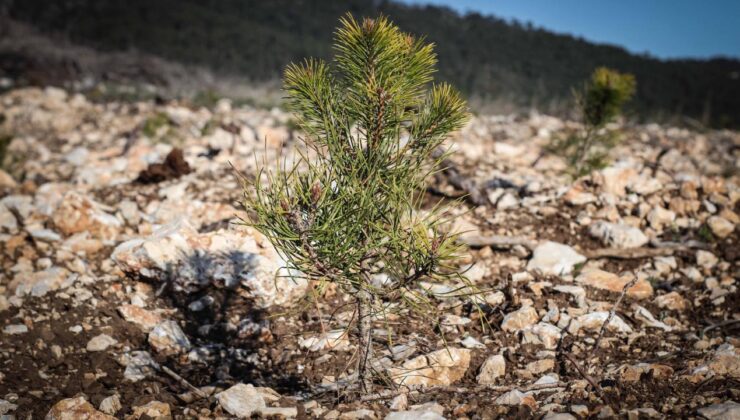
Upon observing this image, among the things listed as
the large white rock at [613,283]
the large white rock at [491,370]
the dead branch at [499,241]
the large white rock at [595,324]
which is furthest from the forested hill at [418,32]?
the large white rock at [491,370]

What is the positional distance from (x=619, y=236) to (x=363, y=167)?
120 inches

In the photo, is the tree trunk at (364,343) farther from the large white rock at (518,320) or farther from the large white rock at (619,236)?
the large white rock at (619,236)

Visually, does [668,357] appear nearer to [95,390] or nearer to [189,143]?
[95,390]

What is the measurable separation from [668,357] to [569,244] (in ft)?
5.58

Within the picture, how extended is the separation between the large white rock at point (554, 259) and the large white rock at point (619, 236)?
430 millimetres

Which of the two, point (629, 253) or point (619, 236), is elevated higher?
point (619, 236)

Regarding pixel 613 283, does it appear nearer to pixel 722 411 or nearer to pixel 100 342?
pixel 722 411

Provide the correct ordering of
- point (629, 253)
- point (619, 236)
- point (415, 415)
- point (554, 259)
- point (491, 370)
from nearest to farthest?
1. point (415, 415)
2. point (491, 370)
3. point (554, 259)
4. point (629, 253)
5. point (619, 236)

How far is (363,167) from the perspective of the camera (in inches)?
84.6

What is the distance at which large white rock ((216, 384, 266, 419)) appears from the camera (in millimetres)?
2264

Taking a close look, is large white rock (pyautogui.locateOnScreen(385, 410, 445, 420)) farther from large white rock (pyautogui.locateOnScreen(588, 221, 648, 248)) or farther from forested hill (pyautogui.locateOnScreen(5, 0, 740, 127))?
forested hill (pyautogui.locateOnScreen(5, 0, 740, 127))

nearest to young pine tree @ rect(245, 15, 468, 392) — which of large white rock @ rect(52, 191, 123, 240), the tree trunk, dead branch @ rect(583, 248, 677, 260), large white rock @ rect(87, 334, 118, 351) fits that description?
the tree trunk

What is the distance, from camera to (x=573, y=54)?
4847cm

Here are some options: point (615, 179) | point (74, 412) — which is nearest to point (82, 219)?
point (74, 412)
